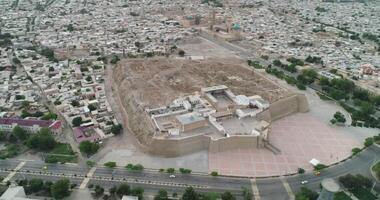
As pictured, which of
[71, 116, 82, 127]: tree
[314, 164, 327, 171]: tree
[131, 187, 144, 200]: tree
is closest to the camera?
[131, 187, 144, 200]: tree

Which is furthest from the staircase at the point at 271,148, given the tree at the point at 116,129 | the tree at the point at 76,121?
the tree at the point at 76,121

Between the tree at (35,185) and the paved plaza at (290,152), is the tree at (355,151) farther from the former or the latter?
the tree at (35,185)

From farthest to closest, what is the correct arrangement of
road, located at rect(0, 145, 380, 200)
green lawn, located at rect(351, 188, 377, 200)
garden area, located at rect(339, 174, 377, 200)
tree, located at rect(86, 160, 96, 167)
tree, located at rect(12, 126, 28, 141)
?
tree, located at rect(12, 126, 28, 141), tree, located at rect(86, 160, 96, 167), road, located at rect(0, 145, 380, 200), garden area, located at rect(339, 174, 377, 200), green lawn, located at rect(351, 188, 377, 200)

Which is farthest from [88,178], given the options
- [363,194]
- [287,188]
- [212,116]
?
[363,194]

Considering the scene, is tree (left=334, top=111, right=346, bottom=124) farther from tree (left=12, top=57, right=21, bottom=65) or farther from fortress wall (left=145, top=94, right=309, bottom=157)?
tree (left=12, top=57, right=21, bottom=65)

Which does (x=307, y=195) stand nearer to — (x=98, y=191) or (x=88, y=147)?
(x=98, y=191)

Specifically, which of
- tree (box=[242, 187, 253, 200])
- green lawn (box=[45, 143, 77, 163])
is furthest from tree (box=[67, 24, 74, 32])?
tree (box=[242, 187, 253, 200])
